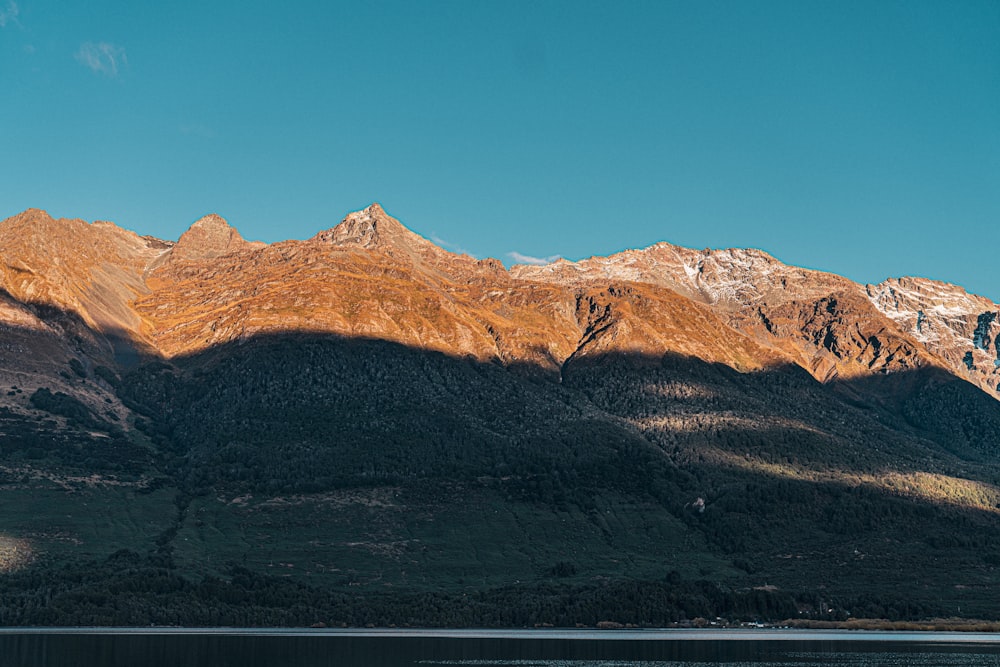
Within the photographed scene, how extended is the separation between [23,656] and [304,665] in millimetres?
48353

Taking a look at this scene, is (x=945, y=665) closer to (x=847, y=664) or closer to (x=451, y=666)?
(x=847, y=664)

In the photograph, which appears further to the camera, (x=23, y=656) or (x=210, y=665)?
(x=23, y=656)

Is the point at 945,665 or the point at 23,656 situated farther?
the point at 23,656

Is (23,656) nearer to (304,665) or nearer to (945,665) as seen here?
(304,665)

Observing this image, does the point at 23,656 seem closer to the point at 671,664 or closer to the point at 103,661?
the point at 103,661

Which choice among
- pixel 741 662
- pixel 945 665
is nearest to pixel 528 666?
pixel 741 662

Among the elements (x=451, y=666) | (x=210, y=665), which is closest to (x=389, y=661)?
(x=451, y=666)

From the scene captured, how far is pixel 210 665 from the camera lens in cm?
18038

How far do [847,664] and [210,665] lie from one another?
324ft

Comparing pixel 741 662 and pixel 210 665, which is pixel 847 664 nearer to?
pixel 741 662

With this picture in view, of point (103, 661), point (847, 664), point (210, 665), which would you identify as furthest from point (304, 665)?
point (847, 664)

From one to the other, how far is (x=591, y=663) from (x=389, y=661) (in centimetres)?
3332

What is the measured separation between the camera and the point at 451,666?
192 metres

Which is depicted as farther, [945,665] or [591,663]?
[591,663]
